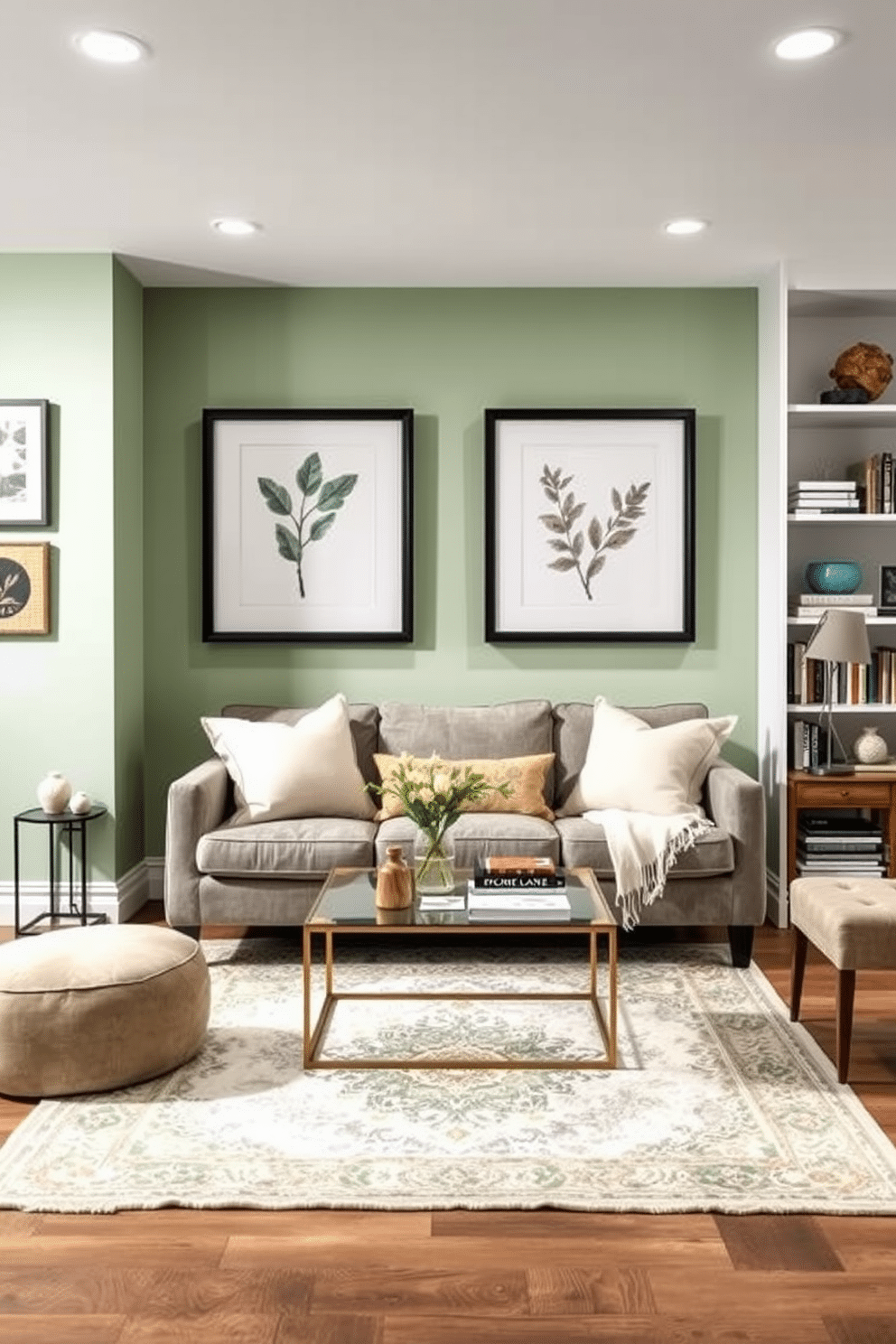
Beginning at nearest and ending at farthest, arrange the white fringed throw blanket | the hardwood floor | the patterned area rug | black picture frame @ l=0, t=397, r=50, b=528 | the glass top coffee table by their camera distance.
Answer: the hardwood floor, the patterned area rug, the glass top coffee table, the white fringed throw blanket, black picture frame @ l=0, t=397, r=50, b=528

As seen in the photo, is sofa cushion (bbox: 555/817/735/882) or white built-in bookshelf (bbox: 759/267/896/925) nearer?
sofa cushion (bbox: 555/817/735/882)

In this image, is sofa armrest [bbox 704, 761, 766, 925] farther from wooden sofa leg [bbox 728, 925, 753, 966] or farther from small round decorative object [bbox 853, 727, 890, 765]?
small round decorative object [bbox 853, 727, 890, 765]

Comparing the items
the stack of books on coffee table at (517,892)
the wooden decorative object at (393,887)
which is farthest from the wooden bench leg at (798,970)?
the wooden decorative object at (393,887)

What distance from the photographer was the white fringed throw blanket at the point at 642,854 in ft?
14.6

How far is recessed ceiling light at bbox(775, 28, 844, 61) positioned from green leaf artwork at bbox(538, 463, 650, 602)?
2423 mm

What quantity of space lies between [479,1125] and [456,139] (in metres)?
2.72

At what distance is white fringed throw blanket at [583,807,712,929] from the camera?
4445 mm

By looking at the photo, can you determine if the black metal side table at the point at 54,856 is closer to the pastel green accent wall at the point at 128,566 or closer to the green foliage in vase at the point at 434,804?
the pastel green accent wall at the point at 128,566

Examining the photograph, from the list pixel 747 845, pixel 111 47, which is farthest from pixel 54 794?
pixel 111 47

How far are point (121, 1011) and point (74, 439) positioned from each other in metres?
2.63

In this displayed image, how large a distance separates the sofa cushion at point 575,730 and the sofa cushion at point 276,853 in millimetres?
996

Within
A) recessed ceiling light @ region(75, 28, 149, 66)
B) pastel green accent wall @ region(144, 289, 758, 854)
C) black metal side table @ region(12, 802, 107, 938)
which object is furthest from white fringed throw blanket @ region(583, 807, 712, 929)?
recessed ceiling light @ region(75, 28, 149, 66)

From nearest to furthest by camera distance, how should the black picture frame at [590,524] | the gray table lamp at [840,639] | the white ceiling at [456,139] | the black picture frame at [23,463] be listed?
1. the white ceiling at [456,139]
2. the gray table lamp at [840,639]
3. the black picture frame at [23,463]
4. the black picture frame at [590,524]

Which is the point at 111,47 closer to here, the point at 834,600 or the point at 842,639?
the point at 842,639
